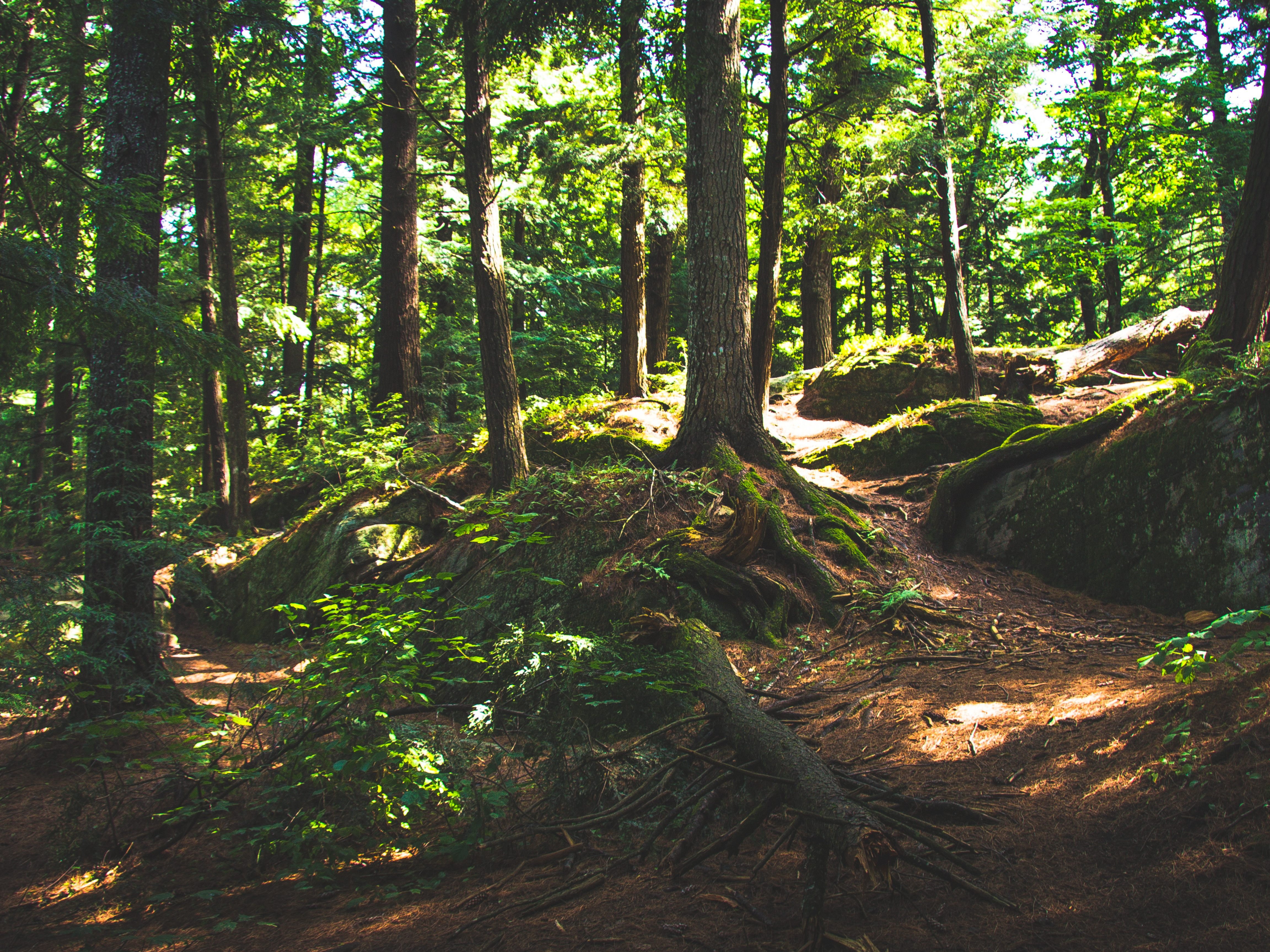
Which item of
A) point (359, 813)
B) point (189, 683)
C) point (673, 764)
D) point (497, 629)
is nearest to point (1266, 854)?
point (673, 764)

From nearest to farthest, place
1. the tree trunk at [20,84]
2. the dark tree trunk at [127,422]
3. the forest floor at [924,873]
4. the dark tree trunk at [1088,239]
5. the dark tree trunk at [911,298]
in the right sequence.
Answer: the forest floor at [924,873], the dark tree trunk at [127,422], the tree trunk at [20,84], the dark tree trunk at [1088,239], the dark tree trunk at [911,298]

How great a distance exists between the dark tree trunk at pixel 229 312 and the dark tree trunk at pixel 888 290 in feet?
67.0

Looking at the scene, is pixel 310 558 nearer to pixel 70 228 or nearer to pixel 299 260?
pixel 70 228

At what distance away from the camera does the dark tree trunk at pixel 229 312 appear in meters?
11.1

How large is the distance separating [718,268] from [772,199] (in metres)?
2.81

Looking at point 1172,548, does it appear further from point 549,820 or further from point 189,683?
point 189,683

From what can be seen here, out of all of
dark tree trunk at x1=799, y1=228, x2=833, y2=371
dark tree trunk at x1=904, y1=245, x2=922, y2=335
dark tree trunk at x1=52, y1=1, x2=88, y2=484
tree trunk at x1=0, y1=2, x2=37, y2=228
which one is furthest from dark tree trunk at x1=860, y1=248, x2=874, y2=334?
tree trunk at x1=0, y1=2, x2=37, y2=228

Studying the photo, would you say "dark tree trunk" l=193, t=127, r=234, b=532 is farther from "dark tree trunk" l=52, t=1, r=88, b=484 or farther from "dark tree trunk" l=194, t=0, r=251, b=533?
"dark tree trunk" l=52, t=1, r=88, b=484

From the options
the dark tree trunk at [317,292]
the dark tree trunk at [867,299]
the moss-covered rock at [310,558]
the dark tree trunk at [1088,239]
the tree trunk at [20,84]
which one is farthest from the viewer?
the dark tree trunk at [867,299]

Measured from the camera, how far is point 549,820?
3191 millimetres

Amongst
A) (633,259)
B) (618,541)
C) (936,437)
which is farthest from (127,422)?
(936,437)

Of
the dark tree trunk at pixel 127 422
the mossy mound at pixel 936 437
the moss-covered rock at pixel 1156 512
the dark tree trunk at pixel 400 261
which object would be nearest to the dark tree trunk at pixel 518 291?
the dark tree trunk at pixel 400 261

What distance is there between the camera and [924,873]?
7.43 feet

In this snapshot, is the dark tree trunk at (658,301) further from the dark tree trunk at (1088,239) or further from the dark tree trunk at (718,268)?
the dark tree trunk at (1088,239)
